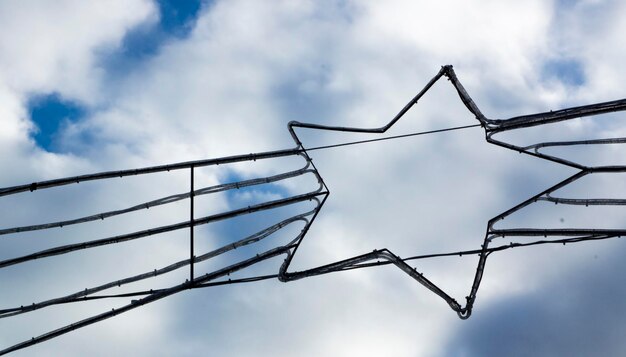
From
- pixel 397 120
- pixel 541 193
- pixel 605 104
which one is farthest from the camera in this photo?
pixel 541 193

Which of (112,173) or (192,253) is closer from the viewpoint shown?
(192,253)

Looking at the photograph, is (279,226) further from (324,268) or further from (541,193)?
(541,193)

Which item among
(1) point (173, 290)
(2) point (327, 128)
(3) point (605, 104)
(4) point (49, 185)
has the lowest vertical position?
(1) point (173, 290)

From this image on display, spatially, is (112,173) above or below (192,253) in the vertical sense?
above

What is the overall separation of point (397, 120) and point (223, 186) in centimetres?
790

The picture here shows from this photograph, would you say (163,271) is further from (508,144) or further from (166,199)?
(508,144)

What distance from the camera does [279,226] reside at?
30.9 m

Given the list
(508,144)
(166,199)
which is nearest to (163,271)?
(166,199)

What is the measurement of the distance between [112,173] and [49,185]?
235cm

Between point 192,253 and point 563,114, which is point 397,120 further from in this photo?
point 192,253

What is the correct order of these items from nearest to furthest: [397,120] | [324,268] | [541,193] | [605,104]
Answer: [605,104] → [324,268] → [397,120] → [541,193]

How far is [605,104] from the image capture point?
914 inches

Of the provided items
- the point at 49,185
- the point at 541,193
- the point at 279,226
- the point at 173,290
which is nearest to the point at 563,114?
the point at 541,193

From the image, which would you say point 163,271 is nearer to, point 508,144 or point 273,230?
point 273,230
